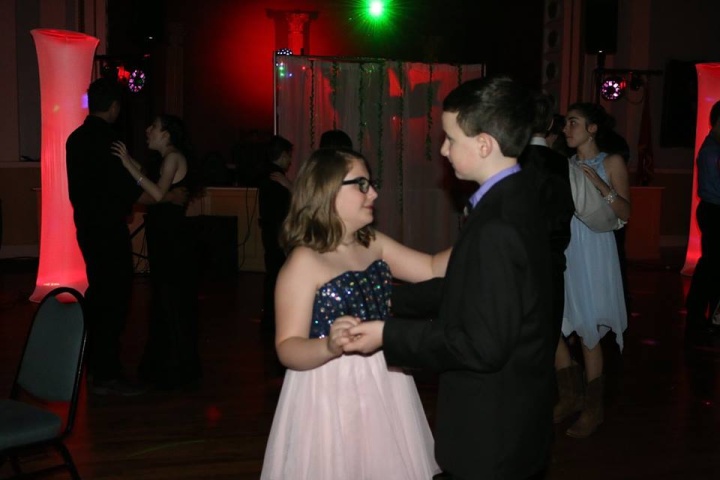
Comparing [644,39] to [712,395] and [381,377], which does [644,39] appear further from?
[381,377]

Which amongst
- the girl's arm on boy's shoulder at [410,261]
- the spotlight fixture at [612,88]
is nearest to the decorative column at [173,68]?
the spotlight fixture at [612,88]

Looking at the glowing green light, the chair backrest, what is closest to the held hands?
the chair backrest

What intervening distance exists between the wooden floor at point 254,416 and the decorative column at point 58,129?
579 mm

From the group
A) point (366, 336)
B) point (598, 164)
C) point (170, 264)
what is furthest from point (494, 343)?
point (170, 264)

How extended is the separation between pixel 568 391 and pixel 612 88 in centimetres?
683

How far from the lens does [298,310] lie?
2.03m

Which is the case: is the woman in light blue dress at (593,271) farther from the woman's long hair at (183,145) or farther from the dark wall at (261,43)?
the dark wall at (261,43)

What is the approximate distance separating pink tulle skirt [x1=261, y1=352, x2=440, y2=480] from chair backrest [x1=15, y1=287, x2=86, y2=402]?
3.09 ft

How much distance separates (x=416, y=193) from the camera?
9.27m

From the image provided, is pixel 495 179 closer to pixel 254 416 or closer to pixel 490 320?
pixel 490 320

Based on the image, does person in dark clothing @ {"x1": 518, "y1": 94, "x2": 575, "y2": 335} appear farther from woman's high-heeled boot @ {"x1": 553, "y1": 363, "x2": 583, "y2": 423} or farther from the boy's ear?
the boy's ear

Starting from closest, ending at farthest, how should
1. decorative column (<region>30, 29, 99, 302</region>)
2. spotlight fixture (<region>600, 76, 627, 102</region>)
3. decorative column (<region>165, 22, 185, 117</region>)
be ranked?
decorative column (<region>30, 29, 99, 302</region>), spotlight fixture (<region>600, 76, 627, 102</region>), decorative column (<region>165, 22, 185, 117</region>)

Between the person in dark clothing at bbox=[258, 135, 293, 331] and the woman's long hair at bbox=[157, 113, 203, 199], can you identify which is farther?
the person in dark clothing at bbox=[258, 135, 293, 331]

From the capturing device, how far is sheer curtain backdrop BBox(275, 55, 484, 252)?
874 cm
